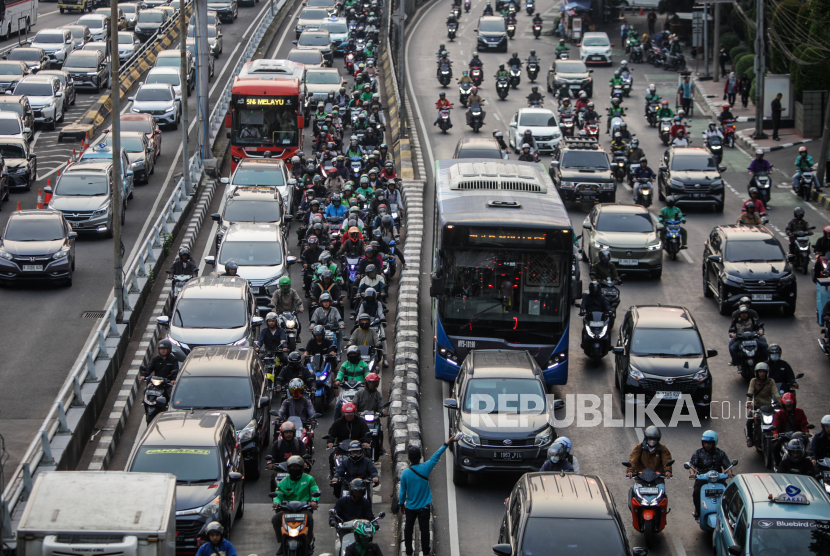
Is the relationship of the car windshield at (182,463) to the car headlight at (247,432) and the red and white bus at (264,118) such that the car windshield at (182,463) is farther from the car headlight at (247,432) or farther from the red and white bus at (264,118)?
the red and white bus at (264,118)

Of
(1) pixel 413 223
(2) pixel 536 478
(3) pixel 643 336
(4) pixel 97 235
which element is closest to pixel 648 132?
(1) pixel 413 223

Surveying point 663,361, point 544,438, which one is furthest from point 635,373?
point 544,438

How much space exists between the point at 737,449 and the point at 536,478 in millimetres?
6806

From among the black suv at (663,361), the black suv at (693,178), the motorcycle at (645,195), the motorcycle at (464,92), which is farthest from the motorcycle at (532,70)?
the black suv at (663,361)

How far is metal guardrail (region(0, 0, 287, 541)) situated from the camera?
597 inches

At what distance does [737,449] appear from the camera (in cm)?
1886

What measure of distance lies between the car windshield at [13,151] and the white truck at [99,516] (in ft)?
79.3

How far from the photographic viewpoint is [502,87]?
51.7 metres

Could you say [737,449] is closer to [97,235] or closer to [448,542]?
[448,542]

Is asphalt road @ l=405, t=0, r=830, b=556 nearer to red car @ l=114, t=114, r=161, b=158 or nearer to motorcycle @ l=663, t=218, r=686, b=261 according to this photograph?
motorcycle @ l=663, t=218, r=686, b=261

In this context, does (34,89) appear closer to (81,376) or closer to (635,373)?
(81,376)

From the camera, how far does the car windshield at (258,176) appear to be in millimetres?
31781

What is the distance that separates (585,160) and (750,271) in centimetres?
1024

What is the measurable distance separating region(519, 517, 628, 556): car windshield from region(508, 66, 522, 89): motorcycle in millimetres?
43573
